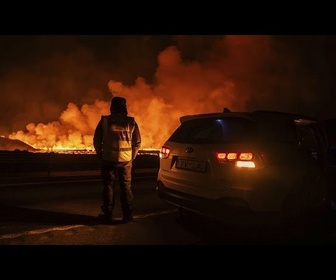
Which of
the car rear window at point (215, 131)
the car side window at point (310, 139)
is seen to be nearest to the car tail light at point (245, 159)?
the car rear window at point (215, 131)

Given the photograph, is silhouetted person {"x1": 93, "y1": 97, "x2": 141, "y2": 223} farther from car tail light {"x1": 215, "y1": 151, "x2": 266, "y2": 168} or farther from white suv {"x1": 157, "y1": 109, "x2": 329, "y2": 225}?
car tail light {"x1": 215, "y1": 151, "x2": 266, "y2": 168}

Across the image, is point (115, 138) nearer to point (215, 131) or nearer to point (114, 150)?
point (114, 150)

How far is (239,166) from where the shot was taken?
4.59 m

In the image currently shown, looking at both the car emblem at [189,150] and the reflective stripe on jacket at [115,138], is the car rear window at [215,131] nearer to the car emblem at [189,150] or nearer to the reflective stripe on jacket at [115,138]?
the car emblem at [189,150]

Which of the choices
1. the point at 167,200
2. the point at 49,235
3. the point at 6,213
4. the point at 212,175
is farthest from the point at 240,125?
the point at 6,213

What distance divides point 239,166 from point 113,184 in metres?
2.29

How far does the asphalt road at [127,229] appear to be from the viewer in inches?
195

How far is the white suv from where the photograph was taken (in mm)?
4578

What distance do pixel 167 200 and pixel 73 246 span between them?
1636 mm

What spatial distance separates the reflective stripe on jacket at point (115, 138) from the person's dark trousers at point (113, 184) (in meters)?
0.13

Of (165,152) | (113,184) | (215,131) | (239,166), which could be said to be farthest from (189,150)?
(113,184)

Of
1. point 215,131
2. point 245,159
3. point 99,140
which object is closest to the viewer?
point 245,159

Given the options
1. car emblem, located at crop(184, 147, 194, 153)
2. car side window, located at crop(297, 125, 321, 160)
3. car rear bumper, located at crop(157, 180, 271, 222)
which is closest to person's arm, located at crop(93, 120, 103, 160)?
car emblem, located at crop(184, 147, 194, 153)

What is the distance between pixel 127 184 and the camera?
19.9 ft
